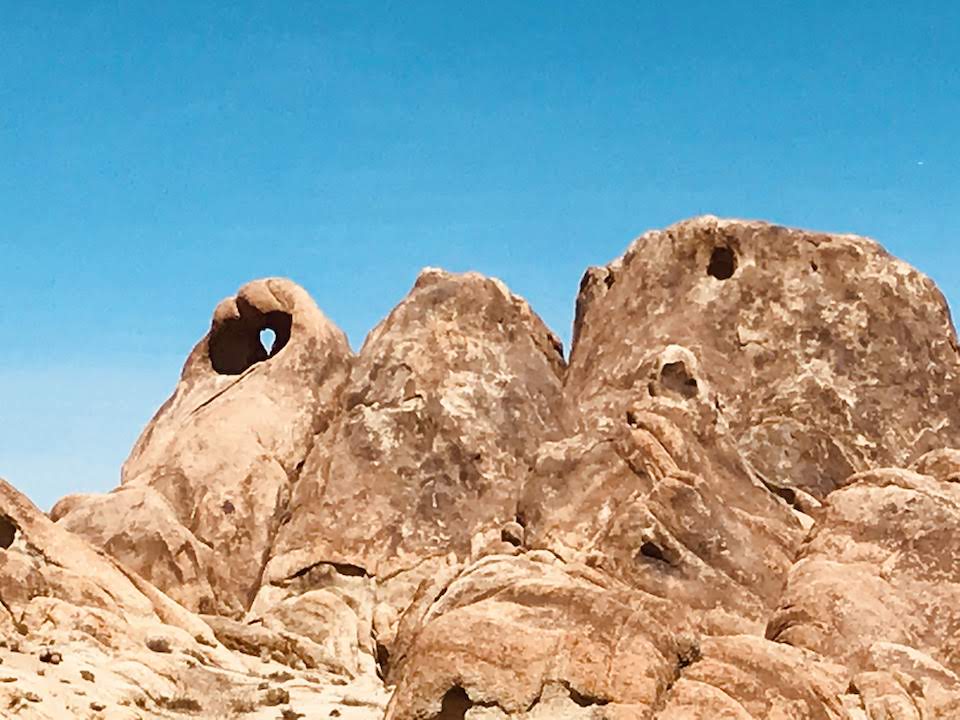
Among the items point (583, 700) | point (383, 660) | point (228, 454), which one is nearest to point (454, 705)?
point (583, 700)

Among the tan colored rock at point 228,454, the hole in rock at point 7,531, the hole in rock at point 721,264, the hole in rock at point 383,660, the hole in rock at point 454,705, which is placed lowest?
the hole in rock at point 454,705

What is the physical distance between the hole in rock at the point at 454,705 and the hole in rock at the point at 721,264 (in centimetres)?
2889

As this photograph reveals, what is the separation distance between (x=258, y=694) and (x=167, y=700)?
2298 millimetres

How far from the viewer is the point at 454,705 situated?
947 inches

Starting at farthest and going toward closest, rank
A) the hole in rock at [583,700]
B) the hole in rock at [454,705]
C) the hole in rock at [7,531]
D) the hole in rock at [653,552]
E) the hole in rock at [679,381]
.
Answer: the hole in rock at [679,381], the hole in rock at [653,552], the hole in rock at [7,531], the hole in rock at [454,705], the hole in rock at [583,700]

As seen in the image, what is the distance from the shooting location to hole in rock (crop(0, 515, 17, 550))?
36.5 meters

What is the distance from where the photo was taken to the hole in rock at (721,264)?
167 feet

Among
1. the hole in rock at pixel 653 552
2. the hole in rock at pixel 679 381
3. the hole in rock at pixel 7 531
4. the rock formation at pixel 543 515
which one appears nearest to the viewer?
the rock formation at pixel 543 515

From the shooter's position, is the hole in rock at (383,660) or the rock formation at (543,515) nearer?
the rock formation at (543,515)

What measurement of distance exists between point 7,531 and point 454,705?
16139 mm

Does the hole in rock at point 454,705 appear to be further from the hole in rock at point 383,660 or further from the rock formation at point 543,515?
the hole in rock at point 383,660

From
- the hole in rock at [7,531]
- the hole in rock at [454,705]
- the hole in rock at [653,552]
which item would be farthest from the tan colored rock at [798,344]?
the hole in rock at [454,705]

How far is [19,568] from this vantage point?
117ft

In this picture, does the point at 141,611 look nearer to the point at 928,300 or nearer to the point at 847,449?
the point at 847,449
